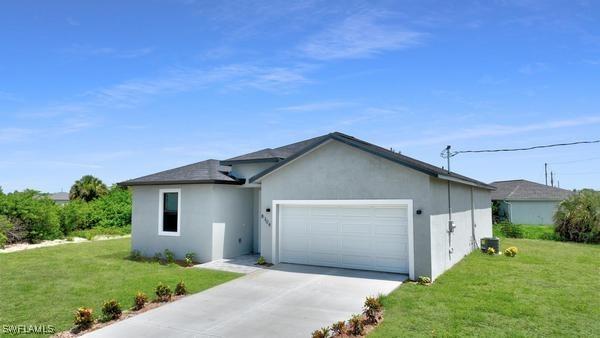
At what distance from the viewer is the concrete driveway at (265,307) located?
6.89 m

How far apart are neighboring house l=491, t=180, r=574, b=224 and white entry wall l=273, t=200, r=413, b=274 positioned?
27151 millimetres

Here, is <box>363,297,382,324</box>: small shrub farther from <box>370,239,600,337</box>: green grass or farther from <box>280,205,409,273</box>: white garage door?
<box>280,205,409,273</box>: white garage door

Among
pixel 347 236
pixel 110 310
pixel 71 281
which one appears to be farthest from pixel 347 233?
pixel 71 281

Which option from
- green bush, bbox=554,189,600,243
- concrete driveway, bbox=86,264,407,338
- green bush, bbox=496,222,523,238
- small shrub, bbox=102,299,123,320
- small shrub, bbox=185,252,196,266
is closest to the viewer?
concrete driveway, bbox=86,264,407,338

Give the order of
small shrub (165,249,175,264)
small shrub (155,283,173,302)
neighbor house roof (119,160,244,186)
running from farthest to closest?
small shrub (165,249,175,264) → neighbor house roof (119,160,244,186) → small shrub (155,283,173,302)

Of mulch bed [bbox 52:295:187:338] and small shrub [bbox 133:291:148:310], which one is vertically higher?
small shrub [bbox 133:291:148:310]

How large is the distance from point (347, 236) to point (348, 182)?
1821 mm

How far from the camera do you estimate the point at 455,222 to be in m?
13.9

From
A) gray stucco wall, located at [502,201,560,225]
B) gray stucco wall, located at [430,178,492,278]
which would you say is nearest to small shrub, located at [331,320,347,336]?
gray stucco wall, located at [430,178,492,278]

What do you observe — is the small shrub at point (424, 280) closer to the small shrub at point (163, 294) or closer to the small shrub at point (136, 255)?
the small shrub at point (163, 294)

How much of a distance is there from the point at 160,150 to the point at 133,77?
452 inches

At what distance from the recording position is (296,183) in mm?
13148

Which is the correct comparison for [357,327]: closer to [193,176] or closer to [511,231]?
[193,176]

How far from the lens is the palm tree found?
36.2m
